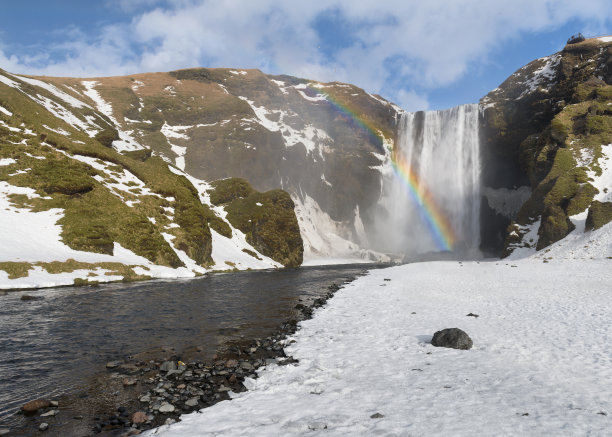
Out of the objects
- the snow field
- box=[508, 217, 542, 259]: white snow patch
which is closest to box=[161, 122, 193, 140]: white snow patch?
box=[508, 217, 542, 259]: white snow patch

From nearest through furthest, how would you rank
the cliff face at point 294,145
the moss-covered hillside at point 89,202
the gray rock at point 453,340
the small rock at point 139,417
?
the small rock at point 139,417 → the gray rock at point 453,340 → the moss-covered hillside at point 89,202 → the cliff face at point 294,145

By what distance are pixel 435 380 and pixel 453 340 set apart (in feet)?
10.4

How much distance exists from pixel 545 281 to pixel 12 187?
51231 millimetres

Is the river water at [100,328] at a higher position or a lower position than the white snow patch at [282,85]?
lower

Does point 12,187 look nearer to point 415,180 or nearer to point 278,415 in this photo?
point 278,415

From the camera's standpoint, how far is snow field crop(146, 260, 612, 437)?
6.10 metres

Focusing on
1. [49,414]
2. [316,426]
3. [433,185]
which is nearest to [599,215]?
[433,185]

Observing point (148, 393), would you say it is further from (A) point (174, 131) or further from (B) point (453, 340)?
(A) point (174, 131)

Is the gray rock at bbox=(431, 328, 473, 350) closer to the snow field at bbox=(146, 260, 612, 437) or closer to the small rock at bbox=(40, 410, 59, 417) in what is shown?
the snow field at bbox=(146, 260, 612, 437)

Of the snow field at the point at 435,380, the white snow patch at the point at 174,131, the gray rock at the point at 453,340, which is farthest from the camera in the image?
the white snow patch at the point at 174,131

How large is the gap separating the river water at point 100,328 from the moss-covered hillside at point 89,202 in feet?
28.2

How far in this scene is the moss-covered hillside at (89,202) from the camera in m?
32.0

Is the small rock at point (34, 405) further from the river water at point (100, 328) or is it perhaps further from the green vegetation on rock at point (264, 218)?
the green vegetation on rock at point (264, 218)

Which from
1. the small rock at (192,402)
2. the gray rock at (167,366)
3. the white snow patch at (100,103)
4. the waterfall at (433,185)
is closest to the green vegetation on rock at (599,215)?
the waterfall at (433,185)
